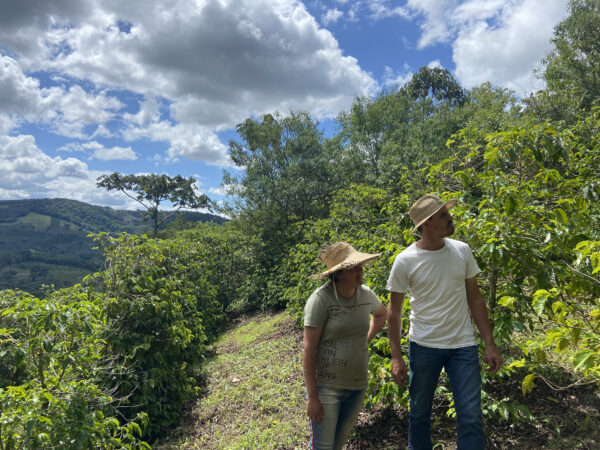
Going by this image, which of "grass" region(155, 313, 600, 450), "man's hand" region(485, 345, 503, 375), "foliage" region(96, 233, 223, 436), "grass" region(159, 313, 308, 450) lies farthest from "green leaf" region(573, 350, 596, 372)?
"foliage" region(96, 233, 223, 436)

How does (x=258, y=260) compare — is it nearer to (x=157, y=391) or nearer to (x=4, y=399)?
(x=157, y=391)

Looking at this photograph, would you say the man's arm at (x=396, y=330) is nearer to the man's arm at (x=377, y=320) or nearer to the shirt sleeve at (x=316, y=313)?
the man's arm at (x=377, y=320)

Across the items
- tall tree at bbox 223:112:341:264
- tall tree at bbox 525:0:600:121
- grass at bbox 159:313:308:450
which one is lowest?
grass at bbox 159:313:308:450

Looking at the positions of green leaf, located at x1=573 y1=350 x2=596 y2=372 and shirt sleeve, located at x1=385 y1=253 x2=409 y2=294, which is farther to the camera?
shirt sleeve, located at x1=385 y1=253 x2=409 y2=294

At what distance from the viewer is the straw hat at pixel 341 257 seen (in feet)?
7.03

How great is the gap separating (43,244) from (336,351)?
7757 inches

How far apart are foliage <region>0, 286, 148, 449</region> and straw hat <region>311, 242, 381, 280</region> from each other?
2.10 meters

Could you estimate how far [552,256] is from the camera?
8.23ft

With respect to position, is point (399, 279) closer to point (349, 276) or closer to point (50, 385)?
point (349, 276)

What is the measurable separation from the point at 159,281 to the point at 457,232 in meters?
4.32

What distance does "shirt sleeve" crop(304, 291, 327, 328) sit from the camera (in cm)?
213

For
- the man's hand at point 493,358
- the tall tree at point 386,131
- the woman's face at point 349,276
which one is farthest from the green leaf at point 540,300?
the tall tree at point 386,131

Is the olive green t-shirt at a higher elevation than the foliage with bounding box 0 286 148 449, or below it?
higher

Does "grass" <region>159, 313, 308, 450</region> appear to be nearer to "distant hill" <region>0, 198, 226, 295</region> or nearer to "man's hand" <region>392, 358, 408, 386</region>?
"man's hand" <region>392, 358, 408, 386</region>
